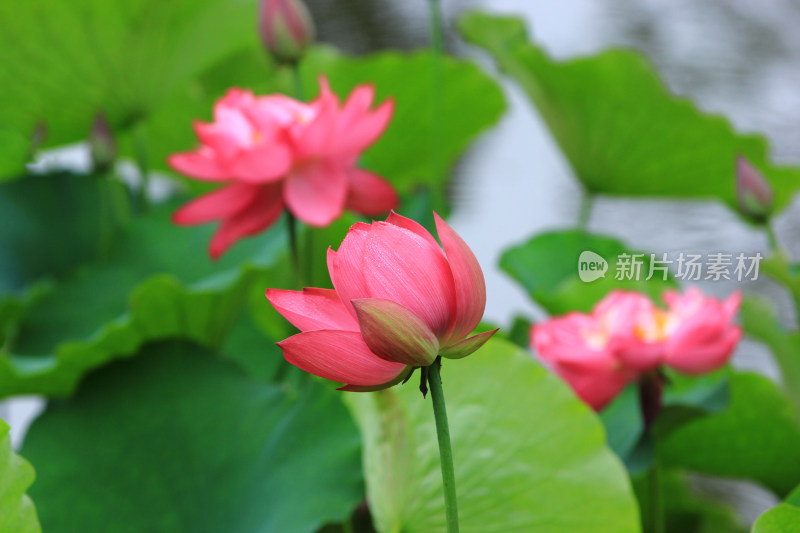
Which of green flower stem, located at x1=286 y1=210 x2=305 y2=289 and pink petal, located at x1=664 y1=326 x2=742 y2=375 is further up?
green flower stem, located at x1=286 y1=210 x2=305 y2=289

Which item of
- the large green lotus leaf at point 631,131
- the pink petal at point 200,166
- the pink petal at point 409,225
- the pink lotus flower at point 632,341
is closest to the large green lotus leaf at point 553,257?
the large green lotus leaf at point 631,131

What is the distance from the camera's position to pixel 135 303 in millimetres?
438

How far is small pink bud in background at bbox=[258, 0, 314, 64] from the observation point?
47 centimetres

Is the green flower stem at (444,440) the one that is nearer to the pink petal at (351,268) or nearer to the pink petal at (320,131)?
the pink petal at (351,268)

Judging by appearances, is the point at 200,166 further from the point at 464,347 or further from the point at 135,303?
the point at 464,347

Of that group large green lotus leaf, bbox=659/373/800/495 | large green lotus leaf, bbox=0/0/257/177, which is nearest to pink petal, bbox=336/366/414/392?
large green lotus leaf, bbox=659/373/800/495

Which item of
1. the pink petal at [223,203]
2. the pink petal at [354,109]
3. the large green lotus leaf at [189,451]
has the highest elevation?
the pink petal at [354,109]

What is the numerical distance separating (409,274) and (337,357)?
2cm

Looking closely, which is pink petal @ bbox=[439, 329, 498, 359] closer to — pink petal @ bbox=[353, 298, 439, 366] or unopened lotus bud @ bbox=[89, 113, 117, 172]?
pink petal @ bbox=[353, 298, 439, 366]

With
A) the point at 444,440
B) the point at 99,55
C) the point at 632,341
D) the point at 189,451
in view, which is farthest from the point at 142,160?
the point at 444,440

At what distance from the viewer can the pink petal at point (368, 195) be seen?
42 cm

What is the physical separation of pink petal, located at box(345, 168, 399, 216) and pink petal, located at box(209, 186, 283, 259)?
0.13 feet

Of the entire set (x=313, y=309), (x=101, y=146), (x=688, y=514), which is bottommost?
(x=688, y=514)

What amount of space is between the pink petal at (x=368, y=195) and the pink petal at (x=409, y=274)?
24 cm
